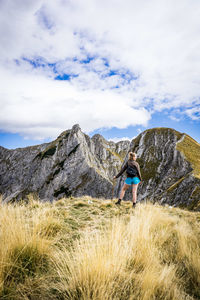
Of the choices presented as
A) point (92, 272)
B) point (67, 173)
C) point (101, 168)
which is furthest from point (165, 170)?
point (101, 168)

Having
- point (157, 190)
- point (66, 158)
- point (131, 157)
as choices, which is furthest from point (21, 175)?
point (131, 157)

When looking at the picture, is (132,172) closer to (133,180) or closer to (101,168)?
(133,180)

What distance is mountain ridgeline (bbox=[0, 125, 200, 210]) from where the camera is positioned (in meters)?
33.3

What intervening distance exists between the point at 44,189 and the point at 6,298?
93.1 meters

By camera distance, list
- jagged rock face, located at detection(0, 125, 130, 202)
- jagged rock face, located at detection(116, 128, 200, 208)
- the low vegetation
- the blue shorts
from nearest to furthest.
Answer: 1. the low vegetation
2. the blue shorts
3. jagged rock face, located at detection(116, 128, 200, 208)
4. jagged rock face, located at detection(0, 125, 130, 202)

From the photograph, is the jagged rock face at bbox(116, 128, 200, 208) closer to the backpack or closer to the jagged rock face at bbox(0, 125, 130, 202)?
the backpack

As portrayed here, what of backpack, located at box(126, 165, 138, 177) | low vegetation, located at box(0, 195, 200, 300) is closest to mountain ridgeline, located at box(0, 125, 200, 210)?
low vegetation, located at box(0, 195, 200, 300)

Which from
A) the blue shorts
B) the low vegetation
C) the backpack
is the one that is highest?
the backpack

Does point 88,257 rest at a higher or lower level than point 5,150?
lower

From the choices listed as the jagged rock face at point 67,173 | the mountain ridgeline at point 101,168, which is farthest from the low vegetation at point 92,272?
the jagged rock face at point 67,173

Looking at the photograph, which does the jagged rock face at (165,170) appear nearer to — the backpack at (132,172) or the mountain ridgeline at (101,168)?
the mountain ridgeline at (101,168)

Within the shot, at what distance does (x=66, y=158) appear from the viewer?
91.5 m

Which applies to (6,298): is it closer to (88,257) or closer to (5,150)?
(88,257)

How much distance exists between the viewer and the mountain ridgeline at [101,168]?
1313 inches
